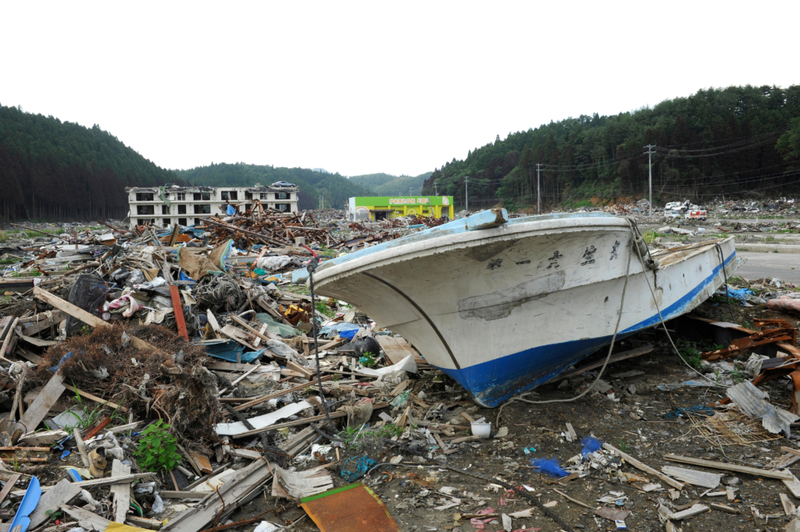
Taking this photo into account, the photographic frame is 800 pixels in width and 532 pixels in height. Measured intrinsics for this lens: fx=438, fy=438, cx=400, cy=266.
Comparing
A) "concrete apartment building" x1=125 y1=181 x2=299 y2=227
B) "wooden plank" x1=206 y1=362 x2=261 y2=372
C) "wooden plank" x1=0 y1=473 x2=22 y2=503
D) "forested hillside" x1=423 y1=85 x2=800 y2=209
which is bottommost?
"wooden plank" x1=0 y1=473 x2=22 y2=503

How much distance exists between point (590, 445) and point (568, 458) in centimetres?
26

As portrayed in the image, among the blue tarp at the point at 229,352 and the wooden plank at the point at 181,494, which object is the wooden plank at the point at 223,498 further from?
the blue tarp at the point at 229,352

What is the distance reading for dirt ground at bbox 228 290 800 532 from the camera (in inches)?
114

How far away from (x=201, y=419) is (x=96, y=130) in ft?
444

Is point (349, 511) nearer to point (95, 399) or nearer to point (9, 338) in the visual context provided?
point (95, 399)

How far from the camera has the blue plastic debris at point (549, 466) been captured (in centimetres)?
338

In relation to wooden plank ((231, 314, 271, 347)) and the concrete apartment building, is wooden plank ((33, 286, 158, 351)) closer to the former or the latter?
wooden plank ((231, 314, 271, 347))

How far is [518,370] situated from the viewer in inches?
171

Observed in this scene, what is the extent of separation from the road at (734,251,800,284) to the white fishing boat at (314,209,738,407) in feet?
27.7

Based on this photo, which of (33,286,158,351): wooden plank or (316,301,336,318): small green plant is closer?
(33,286,158,351): wooden plank

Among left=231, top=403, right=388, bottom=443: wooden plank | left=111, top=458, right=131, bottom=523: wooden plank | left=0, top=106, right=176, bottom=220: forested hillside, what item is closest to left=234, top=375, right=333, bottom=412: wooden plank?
left=231, top=403, right=388, bottom=443: wooden plank

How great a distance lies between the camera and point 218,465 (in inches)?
151

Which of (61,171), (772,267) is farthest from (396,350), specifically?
(61,171)

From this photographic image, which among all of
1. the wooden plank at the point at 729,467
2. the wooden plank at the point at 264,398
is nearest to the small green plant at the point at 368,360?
the wooden plank at the point at 264,398
